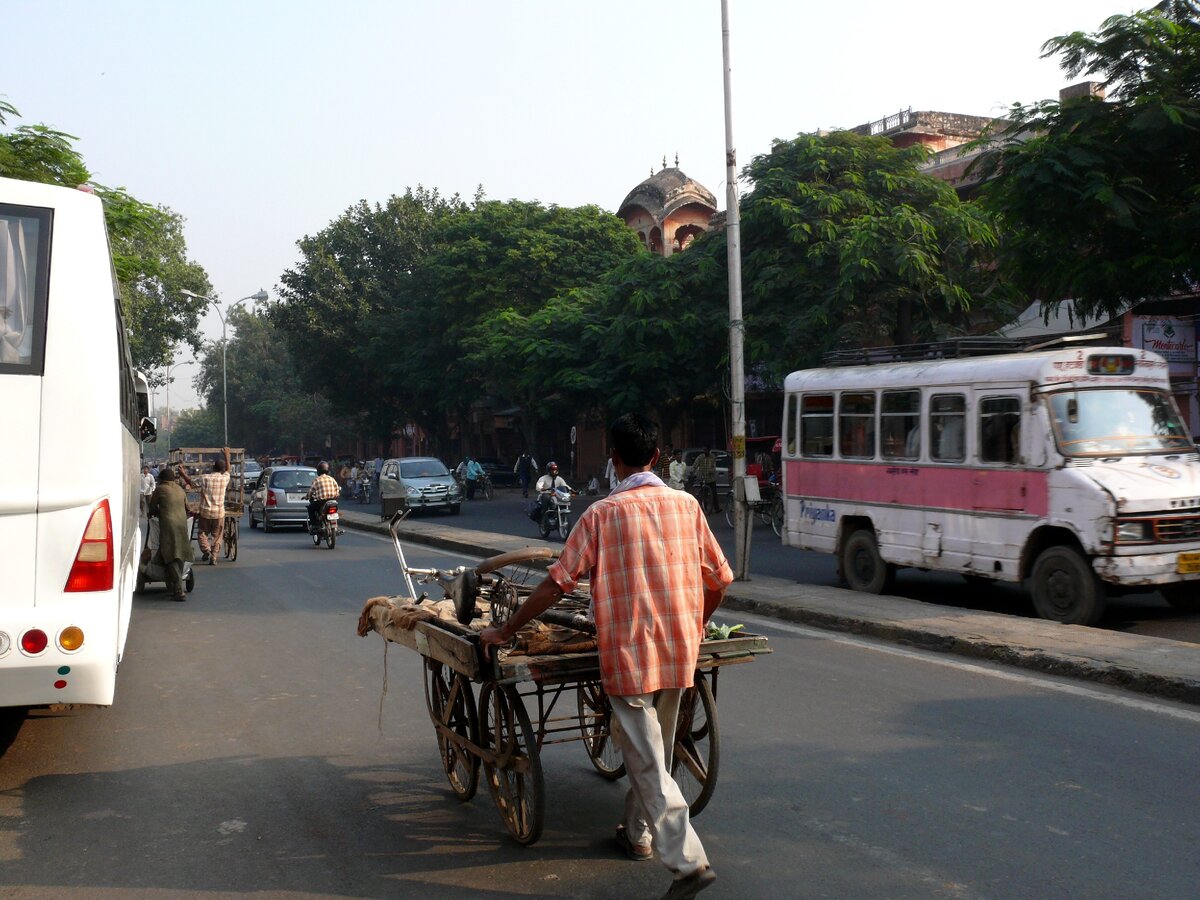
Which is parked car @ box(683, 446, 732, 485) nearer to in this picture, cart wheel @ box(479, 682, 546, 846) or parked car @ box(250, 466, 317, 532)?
parked car @ box(250, 466, 317, 532)

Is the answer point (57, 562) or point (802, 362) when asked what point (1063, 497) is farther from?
point (802, 362)

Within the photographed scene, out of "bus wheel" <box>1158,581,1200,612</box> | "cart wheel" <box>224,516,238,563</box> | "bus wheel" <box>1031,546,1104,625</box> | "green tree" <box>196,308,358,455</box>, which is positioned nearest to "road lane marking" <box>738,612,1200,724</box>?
"bus wheel" <box>1031,546,1104,625</box>

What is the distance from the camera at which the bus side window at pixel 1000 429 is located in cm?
1133

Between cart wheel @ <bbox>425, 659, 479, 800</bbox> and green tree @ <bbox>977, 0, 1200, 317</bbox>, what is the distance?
448 inches

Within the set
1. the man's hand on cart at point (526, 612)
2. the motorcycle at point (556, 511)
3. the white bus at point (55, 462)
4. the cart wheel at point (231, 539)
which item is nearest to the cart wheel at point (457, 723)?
the man's hand on cart at point (526, 612)

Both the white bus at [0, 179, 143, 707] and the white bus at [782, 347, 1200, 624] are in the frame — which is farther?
the white bus at [782, 347, 1200, 624]

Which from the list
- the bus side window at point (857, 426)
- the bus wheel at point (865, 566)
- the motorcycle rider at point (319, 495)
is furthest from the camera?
the motorcycle rider at point (319, 495)

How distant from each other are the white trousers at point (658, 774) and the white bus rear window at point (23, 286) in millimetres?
3171

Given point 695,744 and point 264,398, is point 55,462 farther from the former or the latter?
point 264,398

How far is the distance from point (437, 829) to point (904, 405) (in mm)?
8907

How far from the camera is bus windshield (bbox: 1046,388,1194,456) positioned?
11.0 meters

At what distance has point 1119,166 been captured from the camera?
14.7 m

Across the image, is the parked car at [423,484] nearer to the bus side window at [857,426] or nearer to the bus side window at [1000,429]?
the bus side window at [857,426]

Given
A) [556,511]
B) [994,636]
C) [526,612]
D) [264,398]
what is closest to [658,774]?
[526,612]
